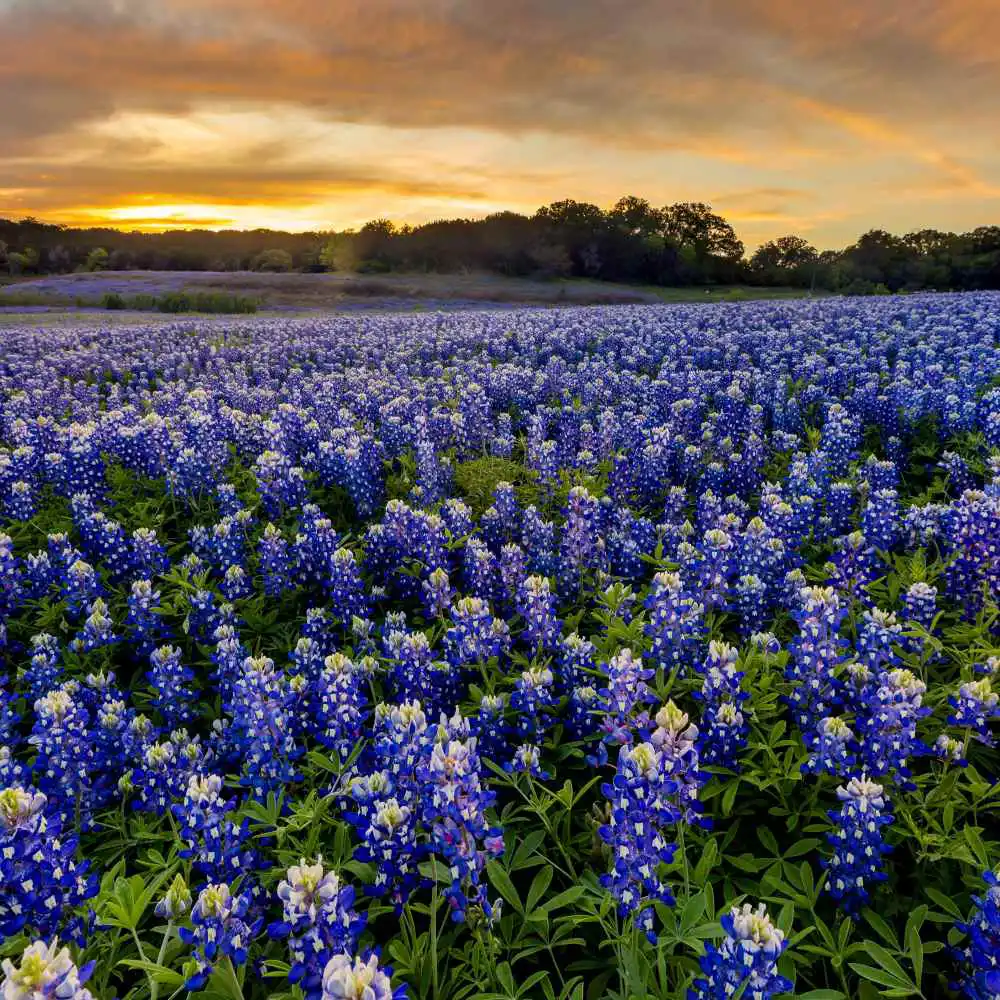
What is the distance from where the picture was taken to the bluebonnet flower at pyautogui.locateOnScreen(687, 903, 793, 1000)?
75.5 inches

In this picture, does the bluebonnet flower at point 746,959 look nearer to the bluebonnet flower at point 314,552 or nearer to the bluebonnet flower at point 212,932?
the bluebonnet flower at point 212,932

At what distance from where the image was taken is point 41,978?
5.17 ft

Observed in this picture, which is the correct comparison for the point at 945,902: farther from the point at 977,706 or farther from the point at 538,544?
the point at 538,544

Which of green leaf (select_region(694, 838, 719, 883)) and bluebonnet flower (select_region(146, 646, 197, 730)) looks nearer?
green leaf (select_region(694, 838, 719, 883))

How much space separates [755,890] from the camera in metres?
2.90

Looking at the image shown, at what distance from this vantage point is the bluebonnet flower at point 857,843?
2555 mm

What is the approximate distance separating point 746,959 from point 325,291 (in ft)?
152

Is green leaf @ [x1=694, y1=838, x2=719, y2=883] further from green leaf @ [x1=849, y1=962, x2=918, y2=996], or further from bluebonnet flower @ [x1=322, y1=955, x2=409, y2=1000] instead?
bluebonnet flower @ [x1=322, y1=955, x2=409, y2=1000]

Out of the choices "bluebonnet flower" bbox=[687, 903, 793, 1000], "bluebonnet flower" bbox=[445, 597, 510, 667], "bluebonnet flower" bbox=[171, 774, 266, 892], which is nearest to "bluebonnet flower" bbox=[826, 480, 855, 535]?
"bluebonnet flower" bbox=[445, 597, 510, 667]

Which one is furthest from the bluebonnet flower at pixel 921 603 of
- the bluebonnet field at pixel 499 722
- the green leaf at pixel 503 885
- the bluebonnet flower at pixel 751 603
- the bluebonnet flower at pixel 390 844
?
the bluebonnet flower at pixel 390 844

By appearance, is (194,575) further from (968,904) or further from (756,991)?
(968,904)

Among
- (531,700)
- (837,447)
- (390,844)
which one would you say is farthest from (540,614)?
(837,447)

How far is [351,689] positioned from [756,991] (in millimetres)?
1888

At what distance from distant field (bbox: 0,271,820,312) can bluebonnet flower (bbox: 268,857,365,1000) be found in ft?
115
